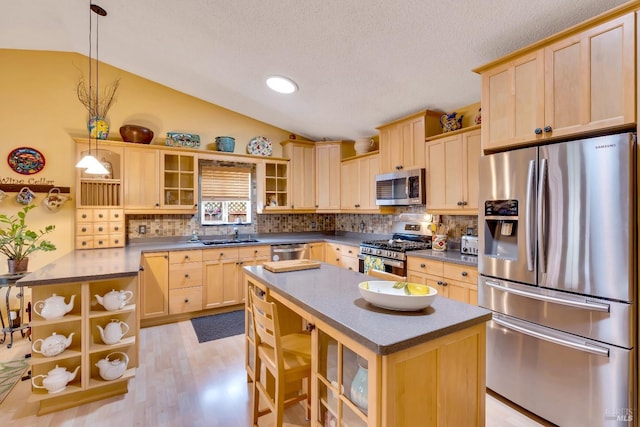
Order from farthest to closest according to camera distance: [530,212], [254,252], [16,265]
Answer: [254,252], [16,265], [530,212]

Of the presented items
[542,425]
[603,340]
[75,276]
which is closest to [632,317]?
[603,340]

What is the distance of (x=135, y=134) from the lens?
3820 millimetres

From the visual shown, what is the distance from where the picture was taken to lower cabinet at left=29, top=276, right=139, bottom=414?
2066mm

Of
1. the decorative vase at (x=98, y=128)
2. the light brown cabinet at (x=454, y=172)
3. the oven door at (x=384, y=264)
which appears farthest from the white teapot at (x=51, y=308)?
the light brown cabinet at (x=454, y=172)

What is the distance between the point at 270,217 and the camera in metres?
5.02

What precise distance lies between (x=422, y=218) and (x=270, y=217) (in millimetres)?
2391

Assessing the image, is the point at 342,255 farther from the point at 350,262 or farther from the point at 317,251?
the point at 317,251

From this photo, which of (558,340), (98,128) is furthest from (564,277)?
(98,128)

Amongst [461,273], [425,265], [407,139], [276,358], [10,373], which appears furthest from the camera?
[407,139]

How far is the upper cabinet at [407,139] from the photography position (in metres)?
3.46

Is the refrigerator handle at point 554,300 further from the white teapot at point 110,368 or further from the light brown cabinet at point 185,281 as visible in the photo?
the light brown cabinet at point 185,281

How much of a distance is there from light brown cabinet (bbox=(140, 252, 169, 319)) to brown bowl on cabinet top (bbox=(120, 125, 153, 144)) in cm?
144

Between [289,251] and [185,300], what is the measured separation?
1.45 meters

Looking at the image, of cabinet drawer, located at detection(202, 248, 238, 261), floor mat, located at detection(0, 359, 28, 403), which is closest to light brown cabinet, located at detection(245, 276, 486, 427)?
floor mat, located at detection(0, 359, 28, 403)
